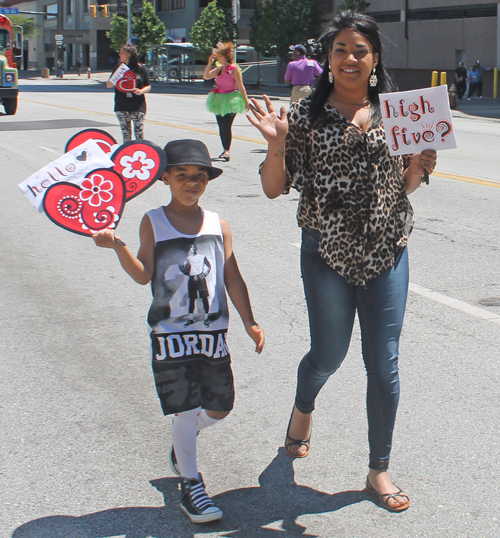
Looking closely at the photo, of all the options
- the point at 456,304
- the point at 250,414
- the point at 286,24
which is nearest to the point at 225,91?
the point at 456,304

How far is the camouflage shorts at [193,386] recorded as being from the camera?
9.78 feet

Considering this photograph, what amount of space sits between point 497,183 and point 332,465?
343 inches

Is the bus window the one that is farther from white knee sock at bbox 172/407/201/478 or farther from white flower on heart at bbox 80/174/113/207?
white knee sock at bbox 172/407/201/478

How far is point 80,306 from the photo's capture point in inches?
229

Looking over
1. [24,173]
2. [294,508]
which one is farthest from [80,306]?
[24,173]

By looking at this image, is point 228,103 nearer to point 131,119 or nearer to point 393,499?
point 131,119

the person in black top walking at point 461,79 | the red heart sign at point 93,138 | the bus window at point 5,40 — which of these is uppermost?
the bus window at point 5,40

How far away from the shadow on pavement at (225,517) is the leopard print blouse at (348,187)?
0.92 meters

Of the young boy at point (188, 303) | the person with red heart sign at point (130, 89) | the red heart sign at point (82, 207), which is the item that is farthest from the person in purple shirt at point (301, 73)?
the red heart sign at point (82, 207)

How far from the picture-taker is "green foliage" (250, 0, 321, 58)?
4350 centimetres

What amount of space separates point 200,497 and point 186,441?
220mm

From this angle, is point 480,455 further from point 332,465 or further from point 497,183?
point 497,183

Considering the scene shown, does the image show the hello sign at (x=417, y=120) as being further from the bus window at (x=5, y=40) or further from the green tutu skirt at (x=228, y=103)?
the bus window at (x=5, y=40)

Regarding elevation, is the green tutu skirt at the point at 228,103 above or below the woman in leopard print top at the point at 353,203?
above
